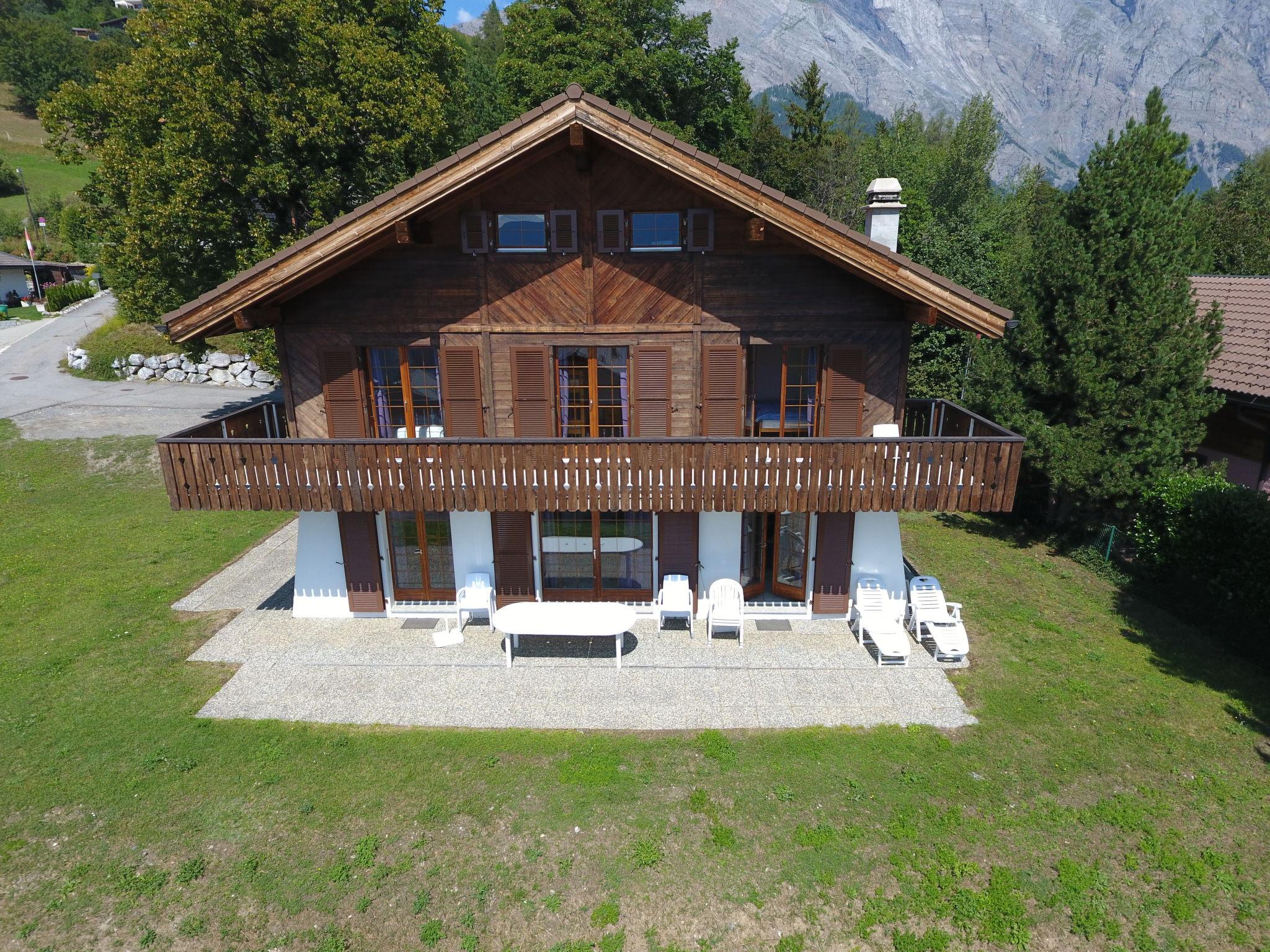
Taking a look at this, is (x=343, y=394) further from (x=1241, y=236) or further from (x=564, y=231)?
(x=1241, y=236)

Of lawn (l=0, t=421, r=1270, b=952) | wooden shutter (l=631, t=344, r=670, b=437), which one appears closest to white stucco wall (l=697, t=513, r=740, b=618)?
wooden shutter (l=631, t=344, r=670, b=437)

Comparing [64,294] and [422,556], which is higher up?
[64,294]

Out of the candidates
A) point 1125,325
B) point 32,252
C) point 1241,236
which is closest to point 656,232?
point 1125,325

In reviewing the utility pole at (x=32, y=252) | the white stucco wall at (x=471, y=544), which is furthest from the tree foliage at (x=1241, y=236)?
the utility pole at (x=32, y=252)

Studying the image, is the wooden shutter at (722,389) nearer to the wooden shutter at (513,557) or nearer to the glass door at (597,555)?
the glass door at (597,555)

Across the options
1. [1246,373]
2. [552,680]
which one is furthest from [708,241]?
[1246,373]

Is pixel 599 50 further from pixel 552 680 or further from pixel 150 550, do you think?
pixel 552 680

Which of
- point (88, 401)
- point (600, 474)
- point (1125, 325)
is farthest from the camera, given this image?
point (88, 401)

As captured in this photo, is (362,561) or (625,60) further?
(625,60)
